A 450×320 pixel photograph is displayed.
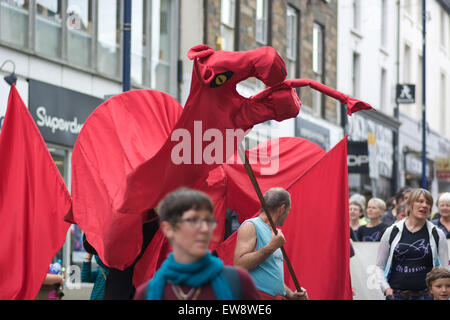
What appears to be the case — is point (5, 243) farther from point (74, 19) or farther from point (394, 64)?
point (394, 64)

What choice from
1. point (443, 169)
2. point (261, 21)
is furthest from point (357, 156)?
point (443, 169)

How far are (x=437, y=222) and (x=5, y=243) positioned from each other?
15.7ft

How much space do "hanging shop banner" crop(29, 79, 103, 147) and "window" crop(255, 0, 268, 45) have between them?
7.23m

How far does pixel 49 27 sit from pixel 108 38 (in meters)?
1.75

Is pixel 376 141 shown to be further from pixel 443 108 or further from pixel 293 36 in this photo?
pixel 443 108

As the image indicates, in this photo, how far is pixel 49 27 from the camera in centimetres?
1490

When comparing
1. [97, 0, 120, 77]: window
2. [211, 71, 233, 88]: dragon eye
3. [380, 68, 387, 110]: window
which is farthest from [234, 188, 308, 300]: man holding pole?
[380, 68, 387, 110]: window

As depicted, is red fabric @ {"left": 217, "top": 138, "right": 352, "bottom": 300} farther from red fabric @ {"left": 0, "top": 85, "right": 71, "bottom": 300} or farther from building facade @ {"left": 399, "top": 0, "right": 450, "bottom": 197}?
building facade @ {"left": 399, "top": 0, "right": 450, "bottom": 197}

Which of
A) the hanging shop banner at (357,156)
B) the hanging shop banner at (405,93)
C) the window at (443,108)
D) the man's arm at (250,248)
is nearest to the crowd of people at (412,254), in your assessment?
the man's arm at (250,248)

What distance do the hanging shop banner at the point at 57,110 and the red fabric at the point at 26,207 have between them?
7222 millimetres

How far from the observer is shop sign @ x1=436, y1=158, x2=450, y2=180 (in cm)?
3169

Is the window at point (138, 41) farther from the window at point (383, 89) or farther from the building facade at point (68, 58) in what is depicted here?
the window at point (383, 89)

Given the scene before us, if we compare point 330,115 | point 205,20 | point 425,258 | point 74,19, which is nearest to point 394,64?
point 330,115

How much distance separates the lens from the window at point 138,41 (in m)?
17.1
